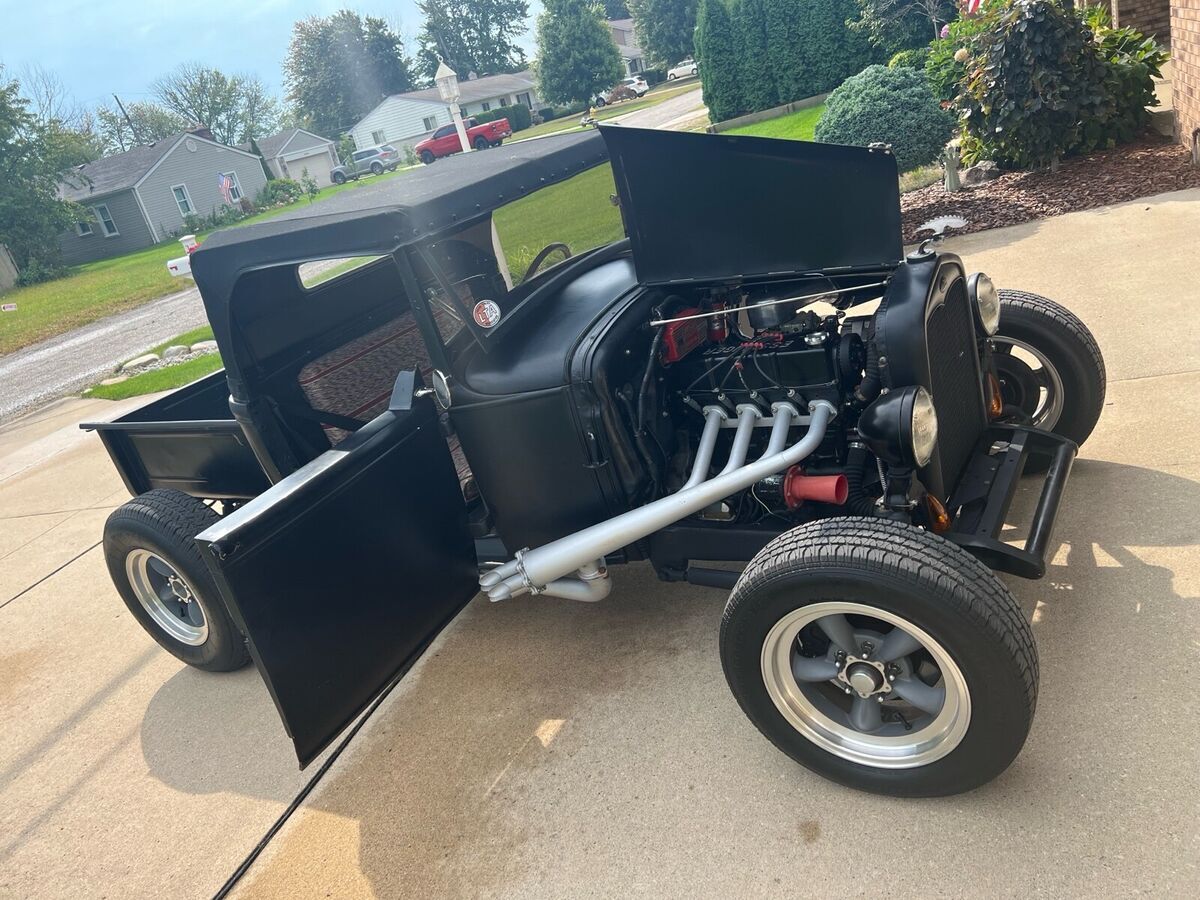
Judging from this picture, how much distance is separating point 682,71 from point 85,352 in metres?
55.8

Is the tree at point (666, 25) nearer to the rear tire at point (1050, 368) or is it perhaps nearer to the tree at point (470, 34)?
the tree at point (470, 34)

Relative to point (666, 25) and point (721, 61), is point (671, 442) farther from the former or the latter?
point (666, 25)

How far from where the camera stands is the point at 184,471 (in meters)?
3.96

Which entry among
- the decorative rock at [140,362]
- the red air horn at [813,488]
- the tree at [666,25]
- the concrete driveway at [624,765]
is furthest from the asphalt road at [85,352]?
the tree at [666,25]

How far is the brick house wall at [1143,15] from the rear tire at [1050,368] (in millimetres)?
7815

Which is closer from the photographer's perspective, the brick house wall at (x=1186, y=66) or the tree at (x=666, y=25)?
the brick house wall at (x=1186, y=66)

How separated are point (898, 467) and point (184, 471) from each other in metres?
3.12

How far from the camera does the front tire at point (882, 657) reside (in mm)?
2107

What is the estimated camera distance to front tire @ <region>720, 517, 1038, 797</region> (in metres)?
2.11

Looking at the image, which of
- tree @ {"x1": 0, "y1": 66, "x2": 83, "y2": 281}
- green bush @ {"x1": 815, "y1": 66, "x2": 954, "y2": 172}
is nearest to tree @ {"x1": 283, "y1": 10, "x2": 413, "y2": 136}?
tree @ {"x1": 0, "y1": 66, "x2": 83, "y2": 281}

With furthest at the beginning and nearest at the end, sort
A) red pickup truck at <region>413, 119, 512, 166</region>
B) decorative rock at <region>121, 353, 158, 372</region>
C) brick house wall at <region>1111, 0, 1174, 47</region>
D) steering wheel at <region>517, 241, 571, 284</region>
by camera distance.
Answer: red pickup truck at <region>413, 119, 512, 166</region>, decorative rock at <region>121, 353, 158, 372</region>, brick house wall at <region>1111, 0, 1174, 47</region>, steering wheel at <region>517, 241, 571, 284</region>

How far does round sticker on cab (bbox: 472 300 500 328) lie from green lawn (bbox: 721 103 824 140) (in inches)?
446

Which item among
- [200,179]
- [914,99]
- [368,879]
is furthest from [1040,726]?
[200,179]

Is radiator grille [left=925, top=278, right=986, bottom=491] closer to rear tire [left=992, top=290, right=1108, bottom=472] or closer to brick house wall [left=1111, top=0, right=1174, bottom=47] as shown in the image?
rear tire [left=992, top=290, right=1108, bottom=472]
